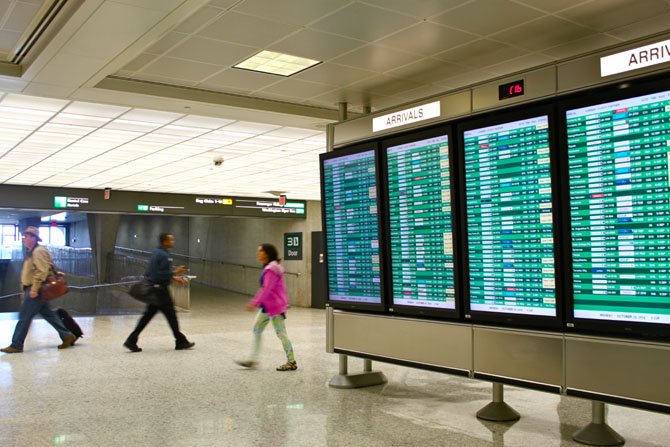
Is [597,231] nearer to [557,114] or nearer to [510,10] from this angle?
[557,114]

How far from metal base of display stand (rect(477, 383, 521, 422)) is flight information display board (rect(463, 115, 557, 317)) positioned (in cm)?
81

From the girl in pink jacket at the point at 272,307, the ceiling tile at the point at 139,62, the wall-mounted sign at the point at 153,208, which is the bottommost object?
the girl in pink jacket at the point at 272,307

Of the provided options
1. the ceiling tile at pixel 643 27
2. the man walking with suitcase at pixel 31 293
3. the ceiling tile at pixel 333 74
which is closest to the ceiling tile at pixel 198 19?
the ceiling tile at pixel 333 74

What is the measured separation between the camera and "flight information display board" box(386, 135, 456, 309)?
5680 millimetres

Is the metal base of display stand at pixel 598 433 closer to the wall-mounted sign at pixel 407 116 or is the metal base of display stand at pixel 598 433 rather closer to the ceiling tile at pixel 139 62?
the wall-mounted sign at pixel 407 116

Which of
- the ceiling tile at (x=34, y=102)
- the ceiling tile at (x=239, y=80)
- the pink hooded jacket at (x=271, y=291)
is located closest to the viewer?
the ceiling tile at (x=239, y=80)

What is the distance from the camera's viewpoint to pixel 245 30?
5.44 meters

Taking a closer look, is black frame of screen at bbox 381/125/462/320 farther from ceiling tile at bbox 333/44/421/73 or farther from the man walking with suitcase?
the man walking with suitcase

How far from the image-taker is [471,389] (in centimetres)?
669

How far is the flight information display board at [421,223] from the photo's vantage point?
224 inches

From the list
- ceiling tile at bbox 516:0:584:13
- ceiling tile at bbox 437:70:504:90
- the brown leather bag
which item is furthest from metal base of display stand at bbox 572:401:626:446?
the brown leather bag

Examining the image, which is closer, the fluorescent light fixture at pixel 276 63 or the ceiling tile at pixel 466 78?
the fluorescent light fixture at pixel 276 63

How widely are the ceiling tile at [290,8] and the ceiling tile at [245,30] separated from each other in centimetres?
14

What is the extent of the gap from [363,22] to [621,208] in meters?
2.57
